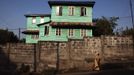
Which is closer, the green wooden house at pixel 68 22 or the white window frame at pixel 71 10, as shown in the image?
the green wooden house at pixel 68 22

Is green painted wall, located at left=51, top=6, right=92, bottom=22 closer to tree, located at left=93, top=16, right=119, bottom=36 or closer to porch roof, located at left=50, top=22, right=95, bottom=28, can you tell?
porch roof, located at left=50, top=22, right=95, bottom=28

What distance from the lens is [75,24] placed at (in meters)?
35.2

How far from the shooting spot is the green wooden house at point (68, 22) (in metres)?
35.4

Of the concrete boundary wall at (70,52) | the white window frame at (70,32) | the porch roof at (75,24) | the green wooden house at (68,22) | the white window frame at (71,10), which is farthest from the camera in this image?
the white window frame at (71,10)

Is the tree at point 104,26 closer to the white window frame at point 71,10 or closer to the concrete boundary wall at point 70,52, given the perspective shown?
the white window frame at point 71,10

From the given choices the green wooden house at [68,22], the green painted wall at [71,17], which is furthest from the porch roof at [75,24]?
the green painted wall at [71,17]

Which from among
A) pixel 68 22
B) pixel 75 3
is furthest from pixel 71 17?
pixel 75 3

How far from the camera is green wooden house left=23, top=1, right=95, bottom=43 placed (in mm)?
35375

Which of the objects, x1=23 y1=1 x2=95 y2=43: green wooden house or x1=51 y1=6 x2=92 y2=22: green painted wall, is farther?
x1=51 y1=6 x2=92 y2=22: green painted wall

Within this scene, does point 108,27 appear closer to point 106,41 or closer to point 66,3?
point 66,3

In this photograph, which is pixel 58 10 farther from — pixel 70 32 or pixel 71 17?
pixel 70 32

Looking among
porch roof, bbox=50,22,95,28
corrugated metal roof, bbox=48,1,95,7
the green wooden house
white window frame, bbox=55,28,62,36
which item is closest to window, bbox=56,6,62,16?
the green wooden house

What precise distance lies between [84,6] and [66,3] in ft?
8.29

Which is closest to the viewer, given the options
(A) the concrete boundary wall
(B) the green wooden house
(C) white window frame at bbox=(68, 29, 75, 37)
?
(A) the concrete boundary wall
